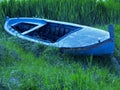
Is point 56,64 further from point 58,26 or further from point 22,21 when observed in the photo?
point 22,21

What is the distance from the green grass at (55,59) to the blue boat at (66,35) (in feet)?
0.37

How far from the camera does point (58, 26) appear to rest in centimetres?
540

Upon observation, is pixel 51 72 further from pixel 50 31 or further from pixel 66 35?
pixel 50 31

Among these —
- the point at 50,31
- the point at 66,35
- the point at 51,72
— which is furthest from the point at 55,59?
the point at 50,31

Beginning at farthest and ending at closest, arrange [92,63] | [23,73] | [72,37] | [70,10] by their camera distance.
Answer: [70,10] → [72,37] → [92,63] → [23,73]

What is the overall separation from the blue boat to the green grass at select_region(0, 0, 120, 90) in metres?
0.11

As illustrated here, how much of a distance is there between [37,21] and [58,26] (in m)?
0.46

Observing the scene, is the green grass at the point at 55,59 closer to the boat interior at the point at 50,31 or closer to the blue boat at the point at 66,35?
the blue boat at the point at 66,35

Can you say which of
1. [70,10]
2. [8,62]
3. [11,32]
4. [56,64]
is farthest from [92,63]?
[70,10]

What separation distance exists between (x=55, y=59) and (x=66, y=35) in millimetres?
618

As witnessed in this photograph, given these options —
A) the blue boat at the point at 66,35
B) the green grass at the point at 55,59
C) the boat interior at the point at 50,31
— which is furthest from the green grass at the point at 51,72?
the boat interior at the point at 50,31

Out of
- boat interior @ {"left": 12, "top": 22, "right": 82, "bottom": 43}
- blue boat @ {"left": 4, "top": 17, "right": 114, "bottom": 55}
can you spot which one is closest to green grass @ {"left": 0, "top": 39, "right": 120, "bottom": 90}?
blue boat @ {"left": 4, "top": 17, "right": 114, "bottom": 55}

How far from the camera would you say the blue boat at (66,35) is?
446cm

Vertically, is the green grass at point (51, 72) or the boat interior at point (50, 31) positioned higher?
the green grass at point (51, 72)
